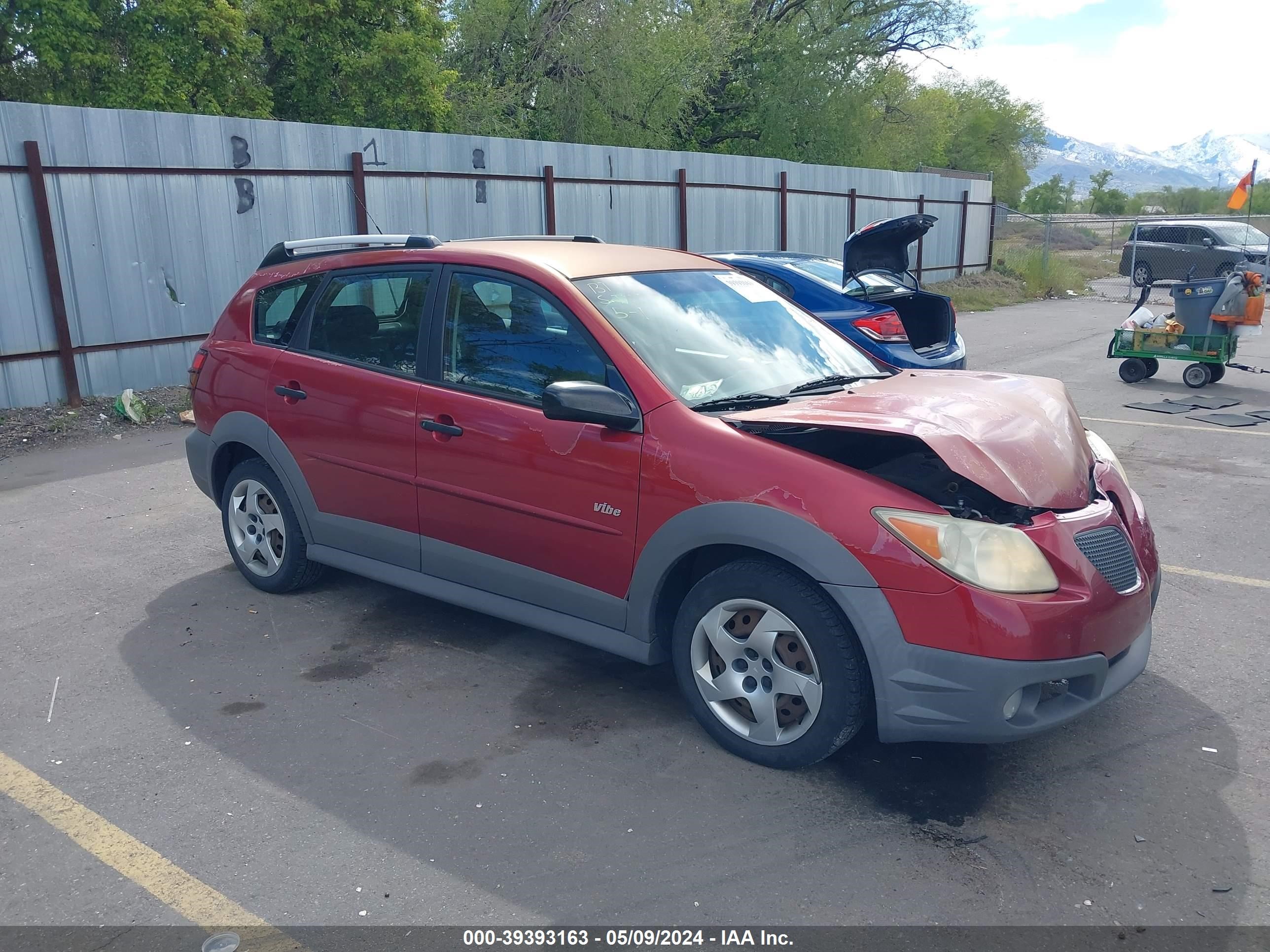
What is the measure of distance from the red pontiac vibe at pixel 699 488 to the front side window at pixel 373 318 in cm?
1

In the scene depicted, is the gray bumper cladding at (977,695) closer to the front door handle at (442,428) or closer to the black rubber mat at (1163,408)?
the front door handle at (442,428)

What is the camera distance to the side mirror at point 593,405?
3699 millimetres

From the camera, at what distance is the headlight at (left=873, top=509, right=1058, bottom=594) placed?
3.18 meters

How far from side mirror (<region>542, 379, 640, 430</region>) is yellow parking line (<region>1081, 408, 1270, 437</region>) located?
744 cm

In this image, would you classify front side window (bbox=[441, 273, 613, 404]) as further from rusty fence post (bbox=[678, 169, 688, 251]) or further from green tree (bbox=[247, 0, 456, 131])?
green tree (bbox=[247, 0, 456, 131])

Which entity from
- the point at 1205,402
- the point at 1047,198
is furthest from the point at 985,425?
the point at 1047,198

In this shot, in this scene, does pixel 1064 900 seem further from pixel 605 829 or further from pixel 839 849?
pixel 605 829

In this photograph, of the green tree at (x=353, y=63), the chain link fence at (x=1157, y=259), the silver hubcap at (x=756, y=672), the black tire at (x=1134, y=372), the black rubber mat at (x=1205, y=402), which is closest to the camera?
the silver hubcap at (x=756, y=672)

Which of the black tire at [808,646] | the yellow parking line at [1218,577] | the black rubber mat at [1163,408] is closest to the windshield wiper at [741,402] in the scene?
the black tire at [808,646]

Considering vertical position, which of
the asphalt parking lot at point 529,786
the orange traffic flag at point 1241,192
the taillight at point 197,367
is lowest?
the asphalt parking lot at point 529,786

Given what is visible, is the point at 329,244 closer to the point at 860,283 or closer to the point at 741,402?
the point at 741,402

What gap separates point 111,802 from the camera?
344 cm

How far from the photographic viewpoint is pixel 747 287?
4812mm

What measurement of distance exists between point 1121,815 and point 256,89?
20.6 meters
